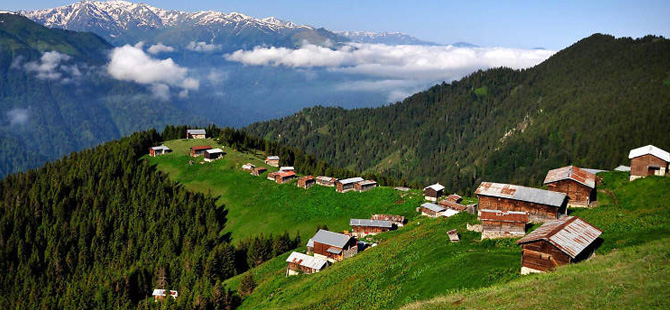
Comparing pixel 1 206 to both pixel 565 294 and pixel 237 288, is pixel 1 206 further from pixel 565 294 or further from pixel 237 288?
A: pixel 565 294

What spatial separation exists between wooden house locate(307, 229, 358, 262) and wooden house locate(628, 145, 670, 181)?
44.9 m

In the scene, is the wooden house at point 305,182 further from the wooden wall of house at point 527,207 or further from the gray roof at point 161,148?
the wooden wall of house at point 527,207

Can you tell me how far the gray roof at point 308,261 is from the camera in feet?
251

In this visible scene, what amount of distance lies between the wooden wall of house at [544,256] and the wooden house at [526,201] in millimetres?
19359

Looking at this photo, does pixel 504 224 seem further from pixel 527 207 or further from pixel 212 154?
pixel 212 154

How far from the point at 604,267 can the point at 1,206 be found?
150598 millimetres

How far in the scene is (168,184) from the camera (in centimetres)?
13825

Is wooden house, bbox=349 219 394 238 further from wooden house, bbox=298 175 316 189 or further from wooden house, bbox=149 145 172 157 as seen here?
wooden house, bbox=149 145 172 157

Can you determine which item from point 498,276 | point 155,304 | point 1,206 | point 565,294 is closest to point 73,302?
point 155,304

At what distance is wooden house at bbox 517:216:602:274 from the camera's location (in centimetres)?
4053

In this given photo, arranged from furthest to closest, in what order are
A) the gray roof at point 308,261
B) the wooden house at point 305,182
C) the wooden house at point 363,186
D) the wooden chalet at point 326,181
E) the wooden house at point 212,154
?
the wooden house at point 212,154 < the wooden chalet at point 326,181 < the wooden house at point 305,182 < the wooden house at point 363,186 < the gray roof at point 308,261

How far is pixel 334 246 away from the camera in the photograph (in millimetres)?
80438

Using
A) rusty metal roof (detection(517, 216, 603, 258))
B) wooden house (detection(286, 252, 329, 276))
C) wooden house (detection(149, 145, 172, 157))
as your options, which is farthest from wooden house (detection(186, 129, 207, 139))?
rusty metal roof (detection(517, 216, 603, 258))

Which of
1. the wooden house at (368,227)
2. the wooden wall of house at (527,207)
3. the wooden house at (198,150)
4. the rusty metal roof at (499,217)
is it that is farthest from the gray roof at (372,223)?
the wooden house at (198,150)
